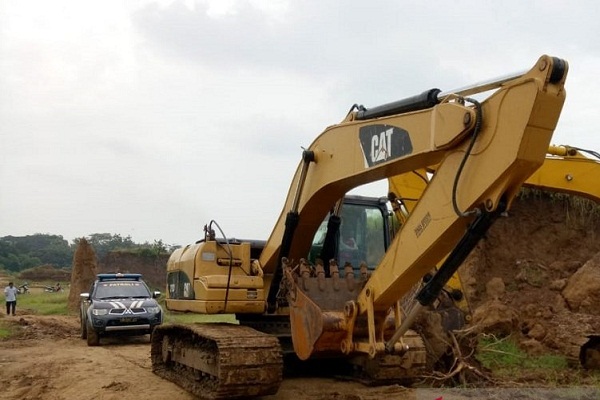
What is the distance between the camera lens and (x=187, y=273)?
348 inches

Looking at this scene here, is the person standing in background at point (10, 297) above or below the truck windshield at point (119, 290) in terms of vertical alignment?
below

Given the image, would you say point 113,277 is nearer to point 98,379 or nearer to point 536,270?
point 98,379

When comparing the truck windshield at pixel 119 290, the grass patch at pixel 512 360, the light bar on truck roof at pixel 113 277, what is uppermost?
the light bar on truck roof at pixel 113 277

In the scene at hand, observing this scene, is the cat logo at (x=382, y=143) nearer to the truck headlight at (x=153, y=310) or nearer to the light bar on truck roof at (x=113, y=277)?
the truck headlight at (x=153, y=310)

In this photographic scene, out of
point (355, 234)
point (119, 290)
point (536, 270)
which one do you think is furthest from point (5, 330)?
point (536, 270)

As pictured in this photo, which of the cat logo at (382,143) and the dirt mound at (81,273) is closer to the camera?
the cat logo at (382,143)

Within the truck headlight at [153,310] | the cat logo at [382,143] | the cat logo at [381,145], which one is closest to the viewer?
the cat logo at [382,143]

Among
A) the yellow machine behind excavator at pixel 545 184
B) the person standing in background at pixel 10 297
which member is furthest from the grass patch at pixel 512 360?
the person standing in background at pixel 10 297

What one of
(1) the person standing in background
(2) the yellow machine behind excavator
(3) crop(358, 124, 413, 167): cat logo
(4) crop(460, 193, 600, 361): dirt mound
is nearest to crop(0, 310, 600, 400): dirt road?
(2) the yellow machine behind excavator

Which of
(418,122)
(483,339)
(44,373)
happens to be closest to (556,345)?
(483,339)

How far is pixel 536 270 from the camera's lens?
14.4 metres

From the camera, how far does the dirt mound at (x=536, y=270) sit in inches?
475

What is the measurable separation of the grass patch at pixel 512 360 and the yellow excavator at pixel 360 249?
1.88 meters

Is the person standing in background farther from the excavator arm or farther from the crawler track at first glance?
the excavator arm
